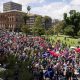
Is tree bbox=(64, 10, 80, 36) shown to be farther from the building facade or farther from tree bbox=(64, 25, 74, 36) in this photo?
the building facade

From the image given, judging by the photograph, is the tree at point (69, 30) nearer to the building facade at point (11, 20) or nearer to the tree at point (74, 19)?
the tree at point (74, 19)

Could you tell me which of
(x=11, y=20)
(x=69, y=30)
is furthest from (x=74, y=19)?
(x=11, y=20)

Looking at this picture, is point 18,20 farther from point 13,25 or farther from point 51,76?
point 51,76

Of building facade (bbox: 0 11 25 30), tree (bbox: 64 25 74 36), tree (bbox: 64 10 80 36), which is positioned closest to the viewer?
tree (bbox: 64 25 74 36)

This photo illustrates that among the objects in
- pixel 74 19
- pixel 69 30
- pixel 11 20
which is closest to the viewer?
pixel 69 30

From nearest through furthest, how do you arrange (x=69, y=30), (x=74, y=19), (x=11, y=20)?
1. (x=69, y=30)
2. (x=74, y=19)
3. (x=11, y=20)

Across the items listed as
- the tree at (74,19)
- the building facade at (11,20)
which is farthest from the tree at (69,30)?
the building facade at (11,20)

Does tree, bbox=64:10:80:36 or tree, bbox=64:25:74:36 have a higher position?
tree, bbox=64:10:80:36

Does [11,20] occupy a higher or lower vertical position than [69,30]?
higher

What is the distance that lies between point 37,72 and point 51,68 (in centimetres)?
147

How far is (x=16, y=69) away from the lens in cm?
2108

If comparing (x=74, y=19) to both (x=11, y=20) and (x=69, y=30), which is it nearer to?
(x=69, y=30)

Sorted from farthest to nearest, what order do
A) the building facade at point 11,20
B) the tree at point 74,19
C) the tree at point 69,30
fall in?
1. the building facade at point 11,20
2. the tree at point 74,19
3. the tree at point 69,30

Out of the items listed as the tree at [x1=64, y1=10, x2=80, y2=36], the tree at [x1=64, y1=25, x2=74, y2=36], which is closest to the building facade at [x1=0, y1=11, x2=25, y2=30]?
the tree at [x1=64, y1=10, x2=80, y2=36]
